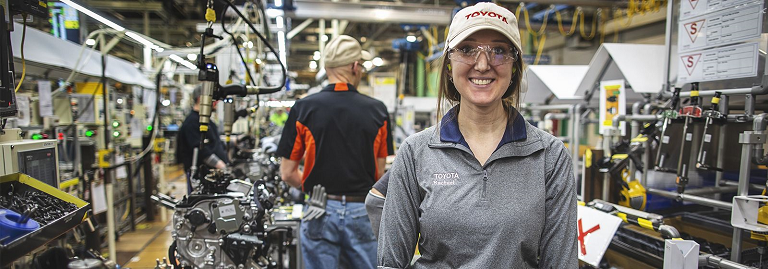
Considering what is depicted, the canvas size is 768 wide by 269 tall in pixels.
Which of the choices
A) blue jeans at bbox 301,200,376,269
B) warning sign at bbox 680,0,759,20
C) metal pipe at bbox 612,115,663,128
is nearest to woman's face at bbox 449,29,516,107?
blue jeans at bbox 301,200,376,269

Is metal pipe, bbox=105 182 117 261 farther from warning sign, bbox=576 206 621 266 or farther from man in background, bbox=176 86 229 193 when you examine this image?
warning sign, bbox=576 206 621 266

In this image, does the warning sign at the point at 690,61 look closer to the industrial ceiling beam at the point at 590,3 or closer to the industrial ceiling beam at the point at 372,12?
the industrial ceiling beam at the point at 590,3

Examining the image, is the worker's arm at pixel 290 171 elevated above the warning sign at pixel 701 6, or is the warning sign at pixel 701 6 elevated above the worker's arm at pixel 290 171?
the warning sign at pixel 701 6

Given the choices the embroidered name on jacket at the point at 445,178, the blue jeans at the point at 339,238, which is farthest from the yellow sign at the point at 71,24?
the embroidered name on jacket at the point at 445,178

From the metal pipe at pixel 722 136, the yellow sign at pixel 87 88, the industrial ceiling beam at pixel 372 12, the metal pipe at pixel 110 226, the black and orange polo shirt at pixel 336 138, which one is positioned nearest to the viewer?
the metal pipe at pixel 722 136

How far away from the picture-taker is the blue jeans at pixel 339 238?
2246mm

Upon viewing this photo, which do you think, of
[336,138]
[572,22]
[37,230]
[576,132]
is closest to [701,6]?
[576,132]

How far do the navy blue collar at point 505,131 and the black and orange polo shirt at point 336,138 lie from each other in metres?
1.02

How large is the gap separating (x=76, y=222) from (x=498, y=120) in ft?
5.30

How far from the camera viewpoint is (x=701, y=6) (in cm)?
226

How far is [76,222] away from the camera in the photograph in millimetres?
1512

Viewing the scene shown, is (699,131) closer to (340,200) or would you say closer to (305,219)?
(340,200)

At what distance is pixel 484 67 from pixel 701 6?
1967 mm

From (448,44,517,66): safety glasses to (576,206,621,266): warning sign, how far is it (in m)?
1.49
